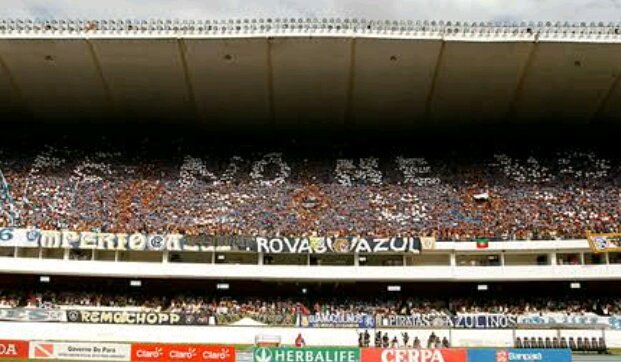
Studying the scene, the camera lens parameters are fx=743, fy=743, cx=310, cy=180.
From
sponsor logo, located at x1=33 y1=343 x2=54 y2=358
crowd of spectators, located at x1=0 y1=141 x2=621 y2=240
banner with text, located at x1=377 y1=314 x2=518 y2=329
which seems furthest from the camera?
crowd of spectators, located at x1=0 y1=141 x2=621 y2=240

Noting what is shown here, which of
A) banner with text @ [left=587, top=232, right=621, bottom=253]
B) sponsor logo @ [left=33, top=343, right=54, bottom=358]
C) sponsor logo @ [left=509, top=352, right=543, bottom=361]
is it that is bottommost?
sponsor logo @ [left=509, top=352, right=543, bottom=361]

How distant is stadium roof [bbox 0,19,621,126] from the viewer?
42.1 meters

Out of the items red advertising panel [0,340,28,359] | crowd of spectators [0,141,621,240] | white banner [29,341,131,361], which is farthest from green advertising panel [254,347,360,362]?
crowd of spectators [0,141,621,240]

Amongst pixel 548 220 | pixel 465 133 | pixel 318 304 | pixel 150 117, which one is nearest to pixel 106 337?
pixel 318 304

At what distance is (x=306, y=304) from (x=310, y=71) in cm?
1398

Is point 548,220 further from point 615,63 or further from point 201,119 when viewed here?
point 201,119

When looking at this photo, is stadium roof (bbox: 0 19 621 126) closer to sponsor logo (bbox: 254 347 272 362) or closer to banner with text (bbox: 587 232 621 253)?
banner with text (bbox: 587 232 621 253)

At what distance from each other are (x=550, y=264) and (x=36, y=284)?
2873cm

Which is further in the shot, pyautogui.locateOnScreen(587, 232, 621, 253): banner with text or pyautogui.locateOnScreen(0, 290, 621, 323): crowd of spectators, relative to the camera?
pyautogui.locateOnScreen(0, 290, 621, 323): crowd of spectators

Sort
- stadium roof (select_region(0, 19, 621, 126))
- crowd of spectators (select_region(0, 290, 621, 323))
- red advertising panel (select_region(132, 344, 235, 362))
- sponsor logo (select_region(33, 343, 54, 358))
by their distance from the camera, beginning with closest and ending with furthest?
red advertising panel (select_region(132, 344, 235, 362))
sponsor logo (select_region(33, 343, 54, 358))
crowd of spectators (select_region(0, 290, 621, 323))
stadium roof (select_region(0, 19, 621, 126))

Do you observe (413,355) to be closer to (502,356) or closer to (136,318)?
(502,356)

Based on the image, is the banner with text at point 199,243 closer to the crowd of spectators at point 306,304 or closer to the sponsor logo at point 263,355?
the crowd of spectators at point 306,304

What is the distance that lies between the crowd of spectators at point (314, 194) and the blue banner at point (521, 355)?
1811cm

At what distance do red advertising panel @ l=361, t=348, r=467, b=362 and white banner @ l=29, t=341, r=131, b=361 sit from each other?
8.36 m
